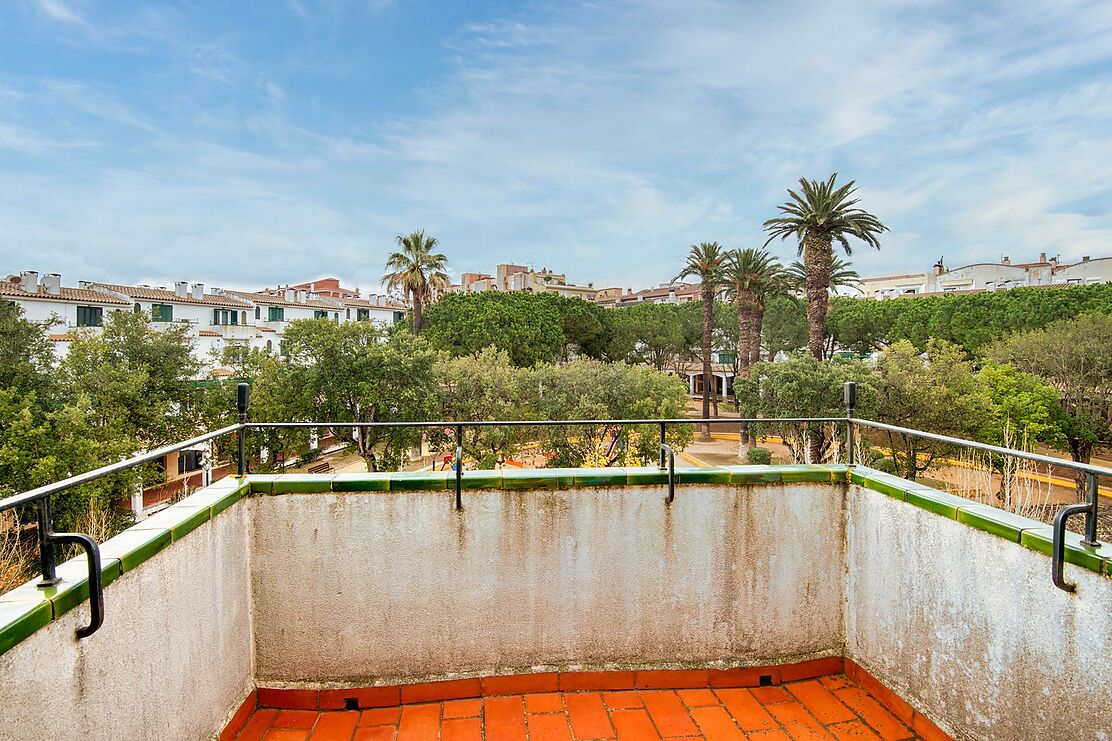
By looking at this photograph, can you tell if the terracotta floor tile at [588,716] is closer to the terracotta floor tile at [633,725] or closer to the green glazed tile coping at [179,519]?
the terracotta floor tile at [633,725]

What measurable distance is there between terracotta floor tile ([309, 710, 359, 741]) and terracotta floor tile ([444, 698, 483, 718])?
49 cm

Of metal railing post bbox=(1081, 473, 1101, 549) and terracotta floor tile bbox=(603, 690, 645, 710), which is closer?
metal railing post bbox=(1081, 473, 1101, 549)

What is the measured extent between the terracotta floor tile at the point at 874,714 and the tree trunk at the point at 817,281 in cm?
2012

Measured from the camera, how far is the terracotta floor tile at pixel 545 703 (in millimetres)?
3158

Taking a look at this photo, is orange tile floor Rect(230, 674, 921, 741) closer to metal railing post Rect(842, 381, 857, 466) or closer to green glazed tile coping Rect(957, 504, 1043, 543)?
green glazed tile coping Rect(957, 504, 1043, 543)

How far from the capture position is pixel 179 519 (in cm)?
257

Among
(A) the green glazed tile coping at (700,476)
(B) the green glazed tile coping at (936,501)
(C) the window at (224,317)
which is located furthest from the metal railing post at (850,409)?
(C) the window at (224,317)

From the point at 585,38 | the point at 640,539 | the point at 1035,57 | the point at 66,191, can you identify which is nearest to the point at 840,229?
the point at 1035,57

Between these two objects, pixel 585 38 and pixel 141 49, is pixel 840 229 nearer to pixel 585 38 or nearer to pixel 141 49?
pixel 585 38

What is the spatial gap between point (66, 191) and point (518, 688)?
25.1 m

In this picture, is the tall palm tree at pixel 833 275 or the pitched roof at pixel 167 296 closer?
the tall palm tree at pixel 833 275

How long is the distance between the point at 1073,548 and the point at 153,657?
3639mm

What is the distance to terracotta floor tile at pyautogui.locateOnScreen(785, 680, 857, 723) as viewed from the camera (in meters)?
3.13

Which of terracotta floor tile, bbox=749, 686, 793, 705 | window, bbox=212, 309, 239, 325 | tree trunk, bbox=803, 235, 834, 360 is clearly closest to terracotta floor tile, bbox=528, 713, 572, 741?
terracotta floor tile, bbox=749, 686, 793, 705
